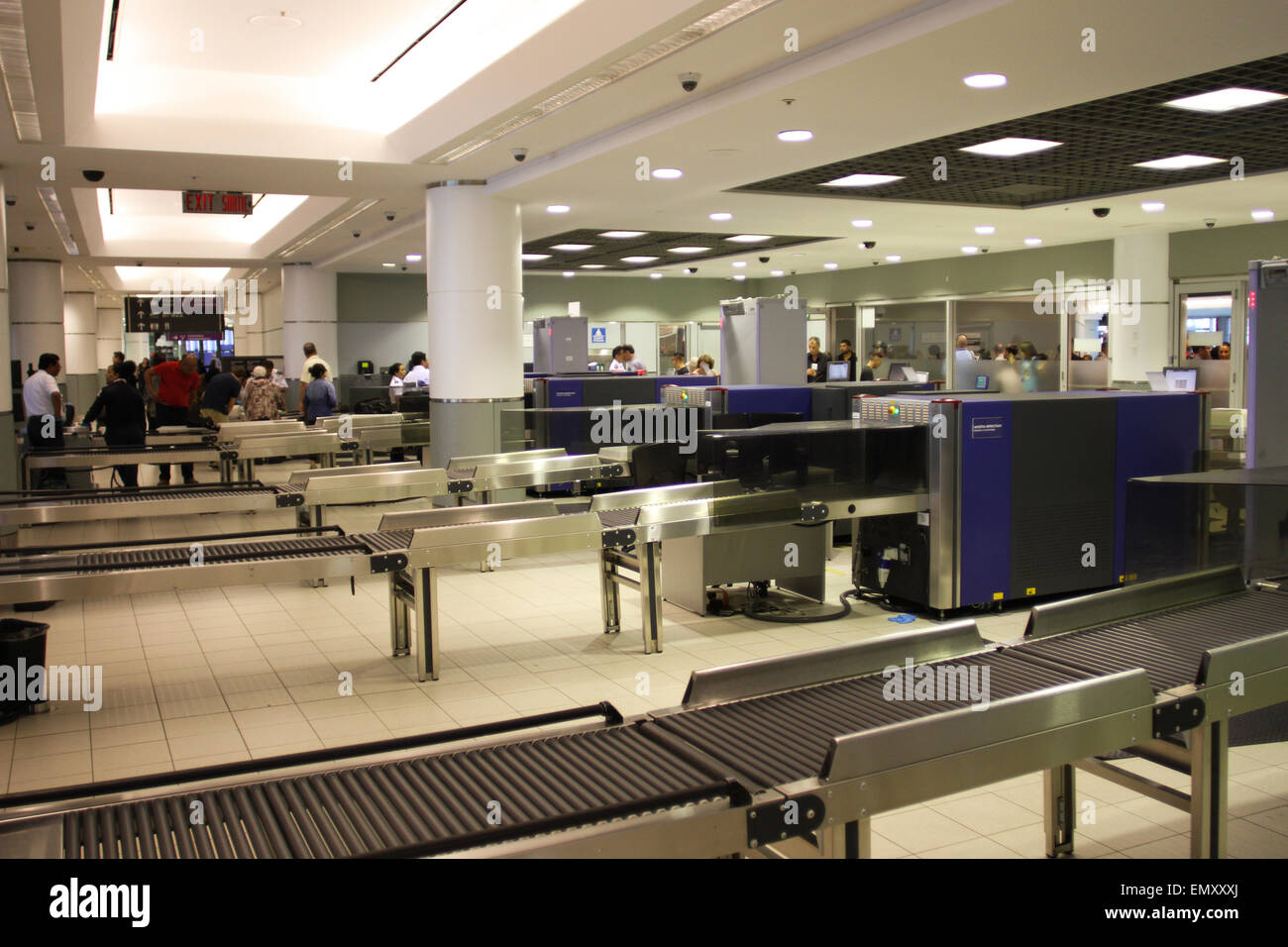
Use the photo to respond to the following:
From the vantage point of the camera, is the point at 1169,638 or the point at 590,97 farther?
the point at 590,97

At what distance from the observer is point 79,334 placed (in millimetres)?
24281

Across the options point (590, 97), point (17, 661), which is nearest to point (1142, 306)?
point (590, 97)

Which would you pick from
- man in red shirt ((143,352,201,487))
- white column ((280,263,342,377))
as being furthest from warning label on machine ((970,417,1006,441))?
white column ((280,263,342,377))

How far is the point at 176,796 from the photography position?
95.3 inches

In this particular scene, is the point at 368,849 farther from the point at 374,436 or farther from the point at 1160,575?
the point at 374,436

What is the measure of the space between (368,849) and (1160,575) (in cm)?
406

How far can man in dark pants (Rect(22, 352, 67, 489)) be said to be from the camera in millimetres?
11055

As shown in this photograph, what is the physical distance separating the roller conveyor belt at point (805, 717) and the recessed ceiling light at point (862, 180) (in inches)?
315

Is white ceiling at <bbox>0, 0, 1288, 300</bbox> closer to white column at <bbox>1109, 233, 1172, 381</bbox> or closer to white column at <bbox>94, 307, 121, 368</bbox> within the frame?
white column at <bbox>1109, 233, 1172, 381</bbox>

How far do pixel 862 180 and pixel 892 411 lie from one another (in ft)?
15.1

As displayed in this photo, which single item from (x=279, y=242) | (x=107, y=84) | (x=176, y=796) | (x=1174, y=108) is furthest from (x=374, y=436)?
(x=176, y=796)

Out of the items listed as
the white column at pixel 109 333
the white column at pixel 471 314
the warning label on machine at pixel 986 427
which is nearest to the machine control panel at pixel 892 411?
the warning label on machine at pixel 986 427

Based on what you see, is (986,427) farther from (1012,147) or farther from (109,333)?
(109,333)
